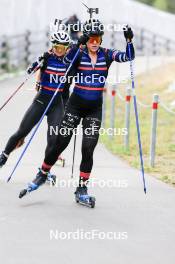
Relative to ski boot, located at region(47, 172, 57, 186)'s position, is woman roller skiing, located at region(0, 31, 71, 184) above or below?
above

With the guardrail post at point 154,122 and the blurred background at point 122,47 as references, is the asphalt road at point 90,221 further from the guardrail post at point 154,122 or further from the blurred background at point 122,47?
the blurred background at point 122,47

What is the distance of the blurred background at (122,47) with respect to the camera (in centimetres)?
1595

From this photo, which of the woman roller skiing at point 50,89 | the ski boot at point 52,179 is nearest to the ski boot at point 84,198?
the woman roller skiing at point 50,89

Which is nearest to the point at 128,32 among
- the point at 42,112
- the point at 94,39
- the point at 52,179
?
the point at 94,39

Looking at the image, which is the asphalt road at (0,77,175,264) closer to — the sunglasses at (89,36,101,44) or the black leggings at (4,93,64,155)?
the black leggings at (4,93,64,155)

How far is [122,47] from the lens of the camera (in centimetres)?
4109

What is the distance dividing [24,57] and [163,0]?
246 feet

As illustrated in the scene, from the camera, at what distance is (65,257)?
24.5ft

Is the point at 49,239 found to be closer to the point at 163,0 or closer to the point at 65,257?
the point at 65,257

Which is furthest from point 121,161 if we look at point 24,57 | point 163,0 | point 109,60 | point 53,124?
point 163,0

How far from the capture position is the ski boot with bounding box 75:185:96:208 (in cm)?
980

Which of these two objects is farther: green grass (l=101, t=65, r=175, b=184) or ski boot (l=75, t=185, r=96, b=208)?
green grass (l=101, t=65, r=175, b=184)

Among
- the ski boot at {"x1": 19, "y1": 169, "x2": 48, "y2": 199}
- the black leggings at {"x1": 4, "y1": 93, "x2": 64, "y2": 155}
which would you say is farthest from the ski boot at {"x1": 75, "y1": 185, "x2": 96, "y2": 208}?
the black leggings at {"x1": 4, "y1": 93, "x2": 64, "y2": 155}

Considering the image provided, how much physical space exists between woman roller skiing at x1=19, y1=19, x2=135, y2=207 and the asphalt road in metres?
0.38
